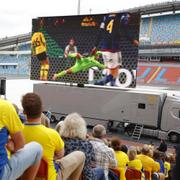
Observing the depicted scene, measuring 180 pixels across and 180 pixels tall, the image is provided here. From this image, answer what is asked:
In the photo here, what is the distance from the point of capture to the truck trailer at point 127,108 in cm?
1933

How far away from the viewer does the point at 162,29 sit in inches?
2283

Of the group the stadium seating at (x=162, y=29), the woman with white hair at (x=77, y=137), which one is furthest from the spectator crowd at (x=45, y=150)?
the stadium seating at (x=162, y=29)

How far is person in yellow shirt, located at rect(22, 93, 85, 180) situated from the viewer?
384 centimetres

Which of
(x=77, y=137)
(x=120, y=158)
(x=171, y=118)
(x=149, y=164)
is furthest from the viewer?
(x=171, y=118)

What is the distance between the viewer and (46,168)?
394cm

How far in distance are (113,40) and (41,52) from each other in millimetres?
5270

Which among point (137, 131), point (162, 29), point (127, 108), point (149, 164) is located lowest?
point (137, 131)

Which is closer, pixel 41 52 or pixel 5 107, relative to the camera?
pixel 5 107

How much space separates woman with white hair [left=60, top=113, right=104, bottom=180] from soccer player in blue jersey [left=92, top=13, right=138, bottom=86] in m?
15.4

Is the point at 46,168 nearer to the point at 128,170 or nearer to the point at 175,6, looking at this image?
the point at 128,170

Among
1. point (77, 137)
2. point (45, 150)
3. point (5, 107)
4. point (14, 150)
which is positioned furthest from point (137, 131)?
point (5, 107)

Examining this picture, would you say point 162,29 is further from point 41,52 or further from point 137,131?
point 137,131

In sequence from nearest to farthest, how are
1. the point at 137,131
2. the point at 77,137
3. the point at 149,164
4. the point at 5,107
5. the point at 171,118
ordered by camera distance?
the point at 5,107 → the point at 77,137 → the point at 149,164 → the point at 171,118 → the point at 137,131

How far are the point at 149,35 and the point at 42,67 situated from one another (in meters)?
38.4
